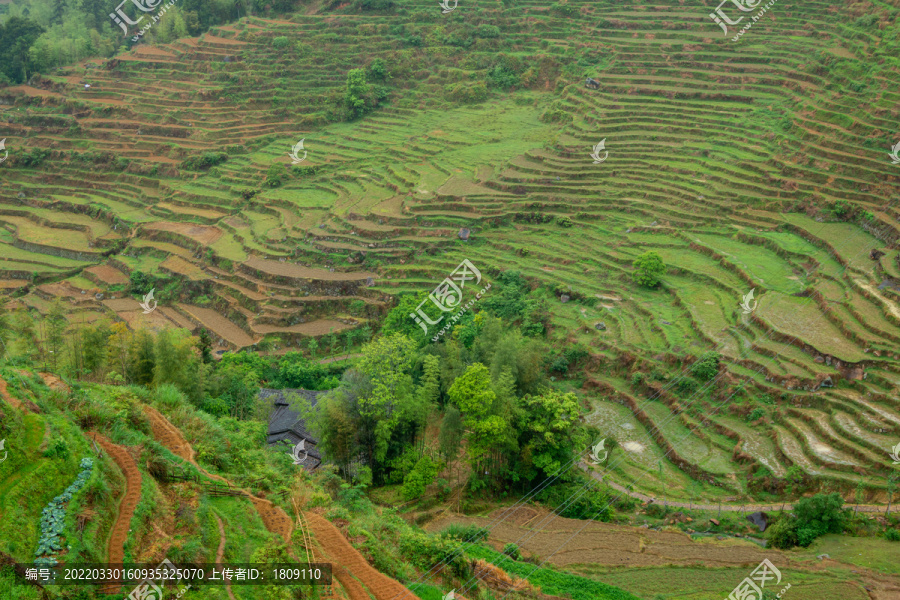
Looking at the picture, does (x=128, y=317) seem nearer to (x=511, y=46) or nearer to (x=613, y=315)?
(x=613, y=315)

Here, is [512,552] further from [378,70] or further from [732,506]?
[378,70]

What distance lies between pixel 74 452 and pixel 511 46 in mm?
34600

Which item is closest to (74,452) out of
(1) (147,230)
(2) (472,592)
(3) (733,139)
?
(2) (472,592)

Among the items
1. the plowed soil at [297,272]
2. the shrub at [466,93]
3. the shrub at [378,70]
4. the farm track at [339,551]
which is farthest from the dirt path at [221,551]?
the shrub at [378,70]

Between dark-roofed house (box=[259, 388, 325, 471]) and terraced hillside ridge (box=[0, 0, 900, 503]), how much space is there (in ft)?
14.8

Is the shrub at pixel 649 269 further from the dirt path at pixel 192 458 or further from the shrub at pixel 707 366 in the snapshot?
the dirt path at pixel 192 458

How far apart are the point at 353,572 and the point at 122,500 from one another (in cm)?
295

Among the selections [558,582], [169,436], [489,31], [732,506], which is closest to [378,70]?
[489,31]

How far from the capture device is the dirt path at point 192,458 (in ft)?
32.3

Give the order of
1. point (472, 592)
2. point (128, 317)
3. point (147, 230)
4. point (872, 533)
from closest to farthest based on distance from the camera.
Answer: point (472, 592) < point (872, 533) < point (128, 317) < point (147, 230)

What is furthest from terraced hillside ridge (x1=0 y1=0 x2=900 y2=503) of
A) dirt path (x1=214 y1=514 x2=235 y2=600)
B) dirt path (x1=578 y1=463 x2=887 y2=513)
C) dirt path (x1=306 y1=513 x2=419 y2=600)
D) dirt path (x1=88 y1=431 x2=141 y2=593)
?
dirt path (x1=88 y1=431 x2=141 y2=593)

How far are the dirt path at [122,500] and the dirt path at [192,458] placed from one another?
1212 millimetres

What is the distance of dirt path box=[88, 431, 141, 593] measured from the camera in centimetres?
792

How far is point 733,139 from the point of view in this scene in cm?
2734
